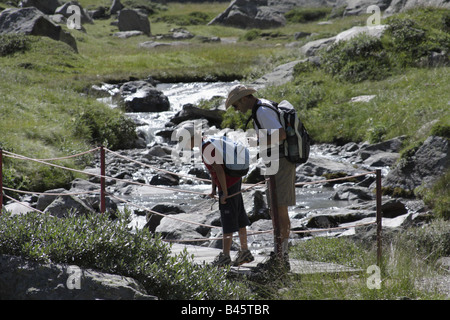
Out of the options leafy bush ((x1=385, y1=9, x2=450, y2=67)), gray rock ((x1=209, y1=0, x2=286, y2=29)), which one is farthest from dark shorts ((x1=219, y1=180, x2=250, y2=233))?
gray rock ((x1=209, y1=0, x2=286, y2=29))

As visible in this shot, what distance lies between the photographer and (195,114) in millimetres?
23359

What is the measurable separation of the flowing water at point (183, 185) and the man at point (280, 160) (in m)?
2.67

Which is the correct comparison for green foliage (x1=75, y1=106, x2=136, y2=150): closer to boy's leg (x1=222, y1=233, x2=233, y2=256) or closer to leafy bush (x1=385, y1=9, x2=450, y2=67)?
leafy bush (x1=385, y1=9, x2=450, y2=67)

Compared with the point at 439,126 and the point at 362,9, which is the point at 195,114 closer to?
the point at 439,126

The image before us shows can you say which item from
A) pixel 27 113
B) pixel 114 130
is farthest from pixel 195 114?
pixel 27 113

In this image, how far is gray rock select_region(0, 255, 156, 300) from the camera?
4.85 meters

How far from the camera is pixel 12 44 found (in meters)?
32.2

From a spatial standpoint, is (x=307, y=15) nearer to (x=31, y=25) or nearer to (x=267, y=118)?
(x=31, y=25)

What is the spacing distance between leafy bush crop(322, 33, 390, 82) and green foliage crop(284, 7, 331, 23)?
145 feet

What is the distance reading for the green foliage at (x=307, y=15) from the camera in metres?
68.7

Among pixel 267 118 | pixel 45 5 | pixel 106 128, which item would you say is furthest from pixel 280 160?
pixel 45 5

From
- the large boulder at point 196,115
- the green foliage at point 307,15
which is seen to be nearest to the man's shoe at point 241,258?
the large boulder at point 196,115

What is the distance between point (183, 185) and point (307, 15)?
57.7m
